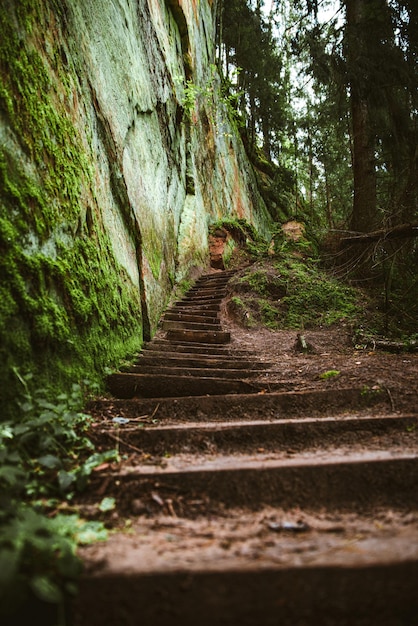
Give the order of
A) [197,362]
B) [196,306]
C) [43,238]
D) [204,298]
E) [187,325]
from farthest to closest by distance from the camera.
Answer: [204,298], [196,306], [187,325], [197,362], [43,238]

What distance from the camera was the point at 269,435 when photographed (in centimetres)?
217

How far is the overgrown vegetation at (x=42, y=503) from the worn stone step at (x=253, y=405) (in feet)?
1.55

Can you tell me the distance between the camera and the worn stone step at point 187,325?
19.1 ft

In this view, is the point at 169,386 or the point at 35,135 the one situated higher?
the point at 35,135

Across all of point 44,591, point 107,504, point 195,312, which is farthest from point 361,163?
point 44,591

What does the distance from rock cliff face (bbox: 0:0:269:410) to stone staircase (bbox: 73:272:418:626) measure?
72cm

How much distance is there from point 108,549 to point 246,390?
212 cm

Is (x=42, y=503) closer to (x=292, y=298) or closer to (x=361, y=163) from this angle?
(x=292, y=298)

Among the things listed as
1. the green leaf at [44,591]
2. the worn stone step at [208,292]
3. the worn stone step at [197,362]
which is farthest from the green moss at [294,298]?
the green leaf at [44,591]

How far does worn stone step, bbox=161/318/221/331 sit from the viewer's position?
5832 mm

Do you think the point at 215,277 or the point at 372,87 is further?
the point at 215,277

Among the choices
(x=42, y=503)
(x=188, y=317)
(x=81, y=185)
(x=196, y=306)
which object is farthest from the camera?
(x=196, y=306)

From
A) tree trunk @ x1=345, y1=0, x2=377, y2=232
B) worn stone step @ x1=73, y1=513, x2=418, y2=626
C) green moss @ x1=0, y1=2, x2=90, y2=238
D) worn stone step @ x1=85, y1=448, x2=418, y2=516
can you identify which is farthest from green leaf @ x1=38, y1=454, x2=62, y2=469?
tree trunk @ x1=345, y1=0, x2=377, y2=232

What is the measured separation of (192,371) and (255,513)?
2.06 metres
